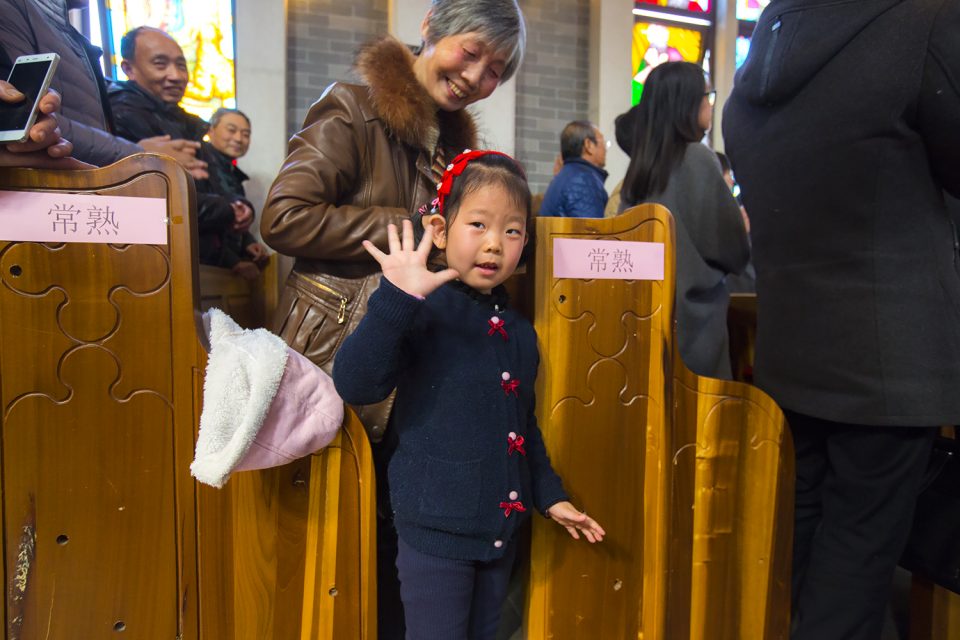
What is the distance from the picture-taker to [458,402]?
0.91m

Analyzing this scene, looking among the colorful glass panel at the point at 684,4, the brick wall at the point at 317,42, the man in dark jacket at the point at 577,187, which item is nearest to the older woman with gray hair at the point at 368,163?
the man in dark jacket at the point at 577,187

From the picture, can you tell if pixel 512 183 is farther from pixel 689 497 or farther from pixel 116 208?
pixel 689 497

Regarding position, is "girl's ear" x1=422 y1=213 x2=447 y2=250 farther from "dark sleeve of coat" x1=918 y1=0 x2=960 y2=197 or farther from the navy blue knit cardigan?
"dark sleeve of coat" x1=918 y1=0 x2=960 y2=197

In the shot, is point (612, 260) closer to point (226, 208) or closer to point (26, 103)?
point (26, 103)

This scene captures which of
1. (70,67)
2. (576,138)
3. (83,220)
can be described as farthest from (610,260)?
(576,138)

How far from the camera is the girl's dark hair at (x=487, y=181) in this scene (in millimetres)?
894

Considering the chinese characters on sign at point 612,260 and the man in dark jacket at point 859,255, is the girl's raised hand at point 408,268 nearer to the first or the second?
the chinese characters on sign at point 612,260

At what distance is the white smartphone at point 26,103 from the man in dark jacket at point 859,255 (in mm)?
1177

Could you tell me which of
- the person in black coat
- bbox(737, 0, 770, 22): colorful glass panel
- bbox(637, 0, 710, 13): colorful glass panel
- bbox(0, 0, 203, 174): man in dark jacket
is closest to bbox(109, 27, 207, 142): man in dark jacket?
the person in black coat

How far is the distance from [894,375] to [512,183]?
28.9 inches

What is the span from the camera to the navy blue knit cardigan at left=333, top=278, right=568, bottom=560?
90cm

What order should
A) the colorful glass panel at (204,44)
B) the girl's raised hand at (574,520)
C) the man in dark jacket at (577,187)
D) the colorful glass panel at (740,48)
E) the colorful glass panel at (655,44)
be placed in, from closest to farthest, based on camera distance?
the girl's raised hand at (574,520), the man in dark jacket at (577,187), the colorful glass panel at (204,44), the colorful glass panel at (655,44), the colorful glass panel at (740,48)

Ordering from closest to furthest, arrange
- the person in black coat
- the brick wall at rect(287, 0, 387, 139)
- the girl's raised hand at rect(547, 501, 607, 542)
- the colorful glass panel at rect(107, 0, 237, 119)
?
the girl's raised hand at rect(547, 501, 607, 542) → the person in black coat → the colorful glass panel at rect(107, 0, 237, 119) → the brick wall at rect(287, 0, 387, 139)

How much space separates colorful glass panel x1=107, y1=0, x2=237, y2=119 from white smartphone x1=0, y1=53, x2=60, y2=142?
3.35 meters
